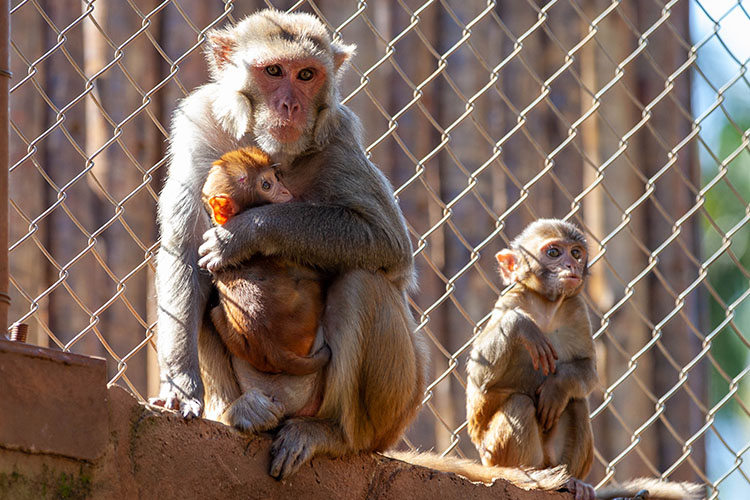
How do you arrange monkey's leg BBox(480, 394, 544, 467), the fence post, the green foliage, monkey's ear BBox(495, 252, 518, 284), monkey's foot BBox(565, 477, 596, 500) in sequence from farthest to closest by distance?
Result: the green foliage, monkey's ear BBox(495, 252, 518, 284), monkey's leg BBox(480, 394, 544, 467), monkey's foot BBox(565, 477, 596, 500), the fence post

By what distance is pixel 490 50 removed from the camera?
26.8ft

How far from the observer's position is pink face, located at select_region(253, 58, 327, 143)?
446 cm

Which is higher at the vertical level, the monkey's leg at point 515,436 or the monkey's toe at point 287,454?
the monkey's toe at point 287,454

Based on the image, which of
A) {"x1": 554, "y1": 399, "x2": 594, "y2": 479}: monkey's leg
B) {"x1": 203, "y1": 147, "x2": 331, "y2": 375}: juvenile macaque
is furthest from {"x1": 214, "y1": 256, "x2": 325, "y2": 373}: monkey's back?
{"x1": 554, "y1": 399, "x2": 594, "y2": 479}: monkey's leg

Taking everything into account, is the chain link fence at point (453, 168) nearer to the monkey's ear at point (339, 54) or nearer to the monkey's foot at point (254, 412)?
the monkey's ear at point (339, 54)

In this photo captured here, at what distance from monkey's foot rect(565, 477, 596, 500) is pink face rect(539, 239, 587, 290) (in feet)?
3.27

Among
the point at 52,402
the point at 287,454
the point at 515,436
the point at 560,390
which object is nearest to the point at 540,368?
the point at 560,390

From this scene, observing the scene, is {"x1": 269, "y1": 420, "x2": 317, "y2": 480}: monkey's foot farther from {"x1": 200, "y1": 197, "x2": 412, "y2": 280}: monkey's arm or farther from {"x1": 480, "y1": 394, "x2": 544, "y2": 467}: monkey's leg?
{"x1": 480, "y1": 394, "x2": 544, "y2": 467}: monkey's leg

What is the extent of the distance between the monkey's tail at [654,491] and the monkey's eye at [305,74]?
2243 millimetres

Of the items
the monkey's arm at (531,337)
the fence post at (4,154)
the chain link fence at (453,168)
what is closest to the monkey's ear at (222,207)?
the fence post at (4,154)

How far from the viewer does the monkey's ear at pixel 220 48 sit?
4.80 metres

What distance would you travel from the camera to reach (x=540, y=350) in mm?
5238

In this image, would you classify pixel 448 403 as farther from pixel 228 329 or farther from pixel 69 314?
pixel 228 329

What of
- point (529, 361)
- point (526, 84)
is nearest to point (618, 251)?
point (526, 84)
